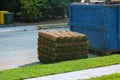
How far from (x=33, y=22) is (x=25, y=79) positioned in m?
22.7

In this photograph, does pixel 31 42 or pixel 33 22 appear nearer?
pixel 31 42

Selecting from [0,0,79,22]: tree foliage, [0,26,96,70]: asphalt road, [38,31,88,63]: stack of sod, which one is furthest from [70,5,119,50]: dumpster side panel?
[0,0,79,22]: tree foliage

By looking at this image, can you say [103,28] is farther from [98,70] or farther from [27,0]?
[27,0]

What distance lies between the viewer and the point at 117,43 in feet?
43.8

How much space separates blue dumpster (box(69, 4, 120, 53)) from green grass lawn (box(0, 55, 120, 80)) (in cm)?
166

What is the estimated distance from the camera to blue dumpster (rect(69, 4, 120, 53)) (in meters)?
13.0

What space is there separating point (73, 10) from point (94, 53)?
6.57 feet

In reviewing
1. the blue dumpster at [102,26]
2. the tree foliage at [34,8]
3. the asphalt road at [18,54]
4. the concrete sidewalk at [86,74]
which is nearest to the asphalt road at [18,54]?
the asphalt road at [18,54]

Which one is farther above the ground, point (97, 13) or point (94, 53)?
point (97, 13)

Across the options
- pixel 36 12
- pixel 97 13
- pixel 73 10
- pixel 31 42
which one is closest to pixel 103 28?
pixel 97 13

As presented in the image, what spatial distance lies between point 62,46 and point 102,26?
2.18 meters

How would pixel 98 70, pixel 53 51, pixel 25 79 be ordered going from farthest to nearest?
pixel 53 51
pixel 98 70
pixel 25 79

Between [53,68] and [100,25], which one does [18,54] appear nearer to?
[100,25]

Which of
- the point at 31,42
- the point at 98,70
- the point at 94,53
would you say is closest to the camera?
the point at 98,70
